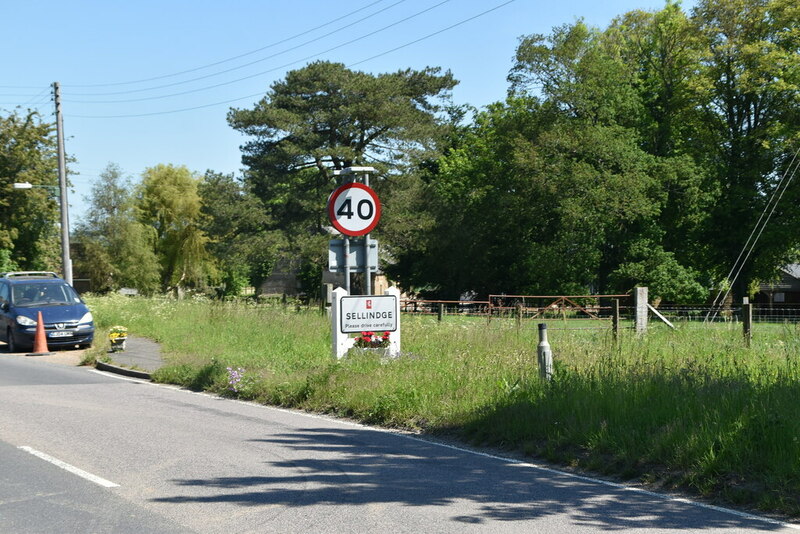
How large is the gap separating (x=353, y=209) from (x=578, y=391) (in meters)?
5.37

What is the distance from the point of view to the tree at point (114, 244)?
72375mm

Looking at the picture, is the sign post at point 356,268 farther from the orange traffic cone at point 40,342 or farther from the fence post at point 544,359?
the orange traffic cone at point 40,342

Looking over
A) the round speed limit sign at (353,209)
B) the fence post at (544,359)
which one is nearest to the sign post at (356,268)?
the round speed limit sign at (353,209)

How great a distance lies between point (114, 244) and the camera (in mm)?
73125

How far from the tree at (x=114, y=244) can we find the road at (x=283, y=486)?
63931mm

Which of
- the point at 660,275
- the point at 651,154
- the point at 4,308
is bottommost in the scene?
the point at 4,308

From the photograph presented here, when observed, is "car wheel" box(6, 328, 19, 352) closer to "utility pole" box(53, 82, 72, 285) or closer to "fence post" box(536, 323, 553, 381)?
"utility pole" box(53, 82, 72, 285)

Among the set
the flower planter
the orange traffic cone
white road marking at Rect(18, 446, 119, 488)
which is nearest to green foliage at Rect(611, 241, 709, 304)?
the flower planter

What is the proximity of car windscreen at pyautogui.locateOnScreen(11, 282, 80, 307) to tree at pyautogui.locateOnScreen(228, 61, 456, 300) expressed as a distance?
85.4 feet

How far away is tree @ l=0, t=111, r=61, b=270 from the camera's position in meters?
49.4

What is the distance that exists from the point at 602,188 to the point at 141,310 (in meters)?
27.9

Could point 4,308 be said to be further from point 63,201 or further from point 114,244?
point 114,244

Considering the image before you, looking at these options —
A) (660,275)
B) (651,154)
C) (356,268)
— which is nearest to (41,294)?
(356,268)

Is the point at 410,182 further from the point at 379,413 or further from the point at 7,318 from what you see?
the point at 379,413
